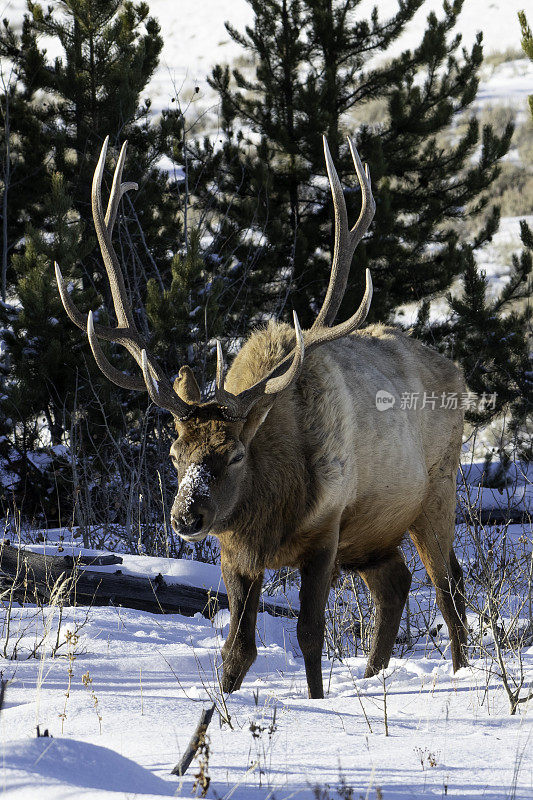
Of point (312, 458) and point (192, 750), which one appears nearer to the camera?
point (192, 750)

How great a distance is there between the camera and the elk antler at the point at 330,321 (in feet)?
14.5

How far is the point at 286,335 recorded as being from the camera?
514 centimetres

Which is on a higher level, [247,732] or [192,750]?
[192,750]

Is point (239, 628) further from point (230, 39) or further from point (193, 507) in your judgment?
point (230, 39)

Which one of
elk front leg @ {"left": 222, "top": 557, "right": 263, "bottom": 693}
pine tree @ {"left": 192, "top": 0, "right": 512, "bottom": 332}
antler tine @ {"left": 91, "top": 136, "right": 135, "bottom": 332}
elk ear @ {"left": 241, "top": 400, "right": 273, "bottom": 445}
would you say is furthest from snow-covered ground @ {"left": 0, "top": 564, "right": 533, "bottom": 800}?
pine tree @ {"left": 192, "top": 0, "right": 512, "bottom": 332}

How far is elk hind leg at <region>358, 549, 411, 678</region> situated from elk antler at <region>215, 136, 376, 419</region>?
163 cm

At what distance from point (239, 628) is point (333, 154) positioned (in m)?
9.39

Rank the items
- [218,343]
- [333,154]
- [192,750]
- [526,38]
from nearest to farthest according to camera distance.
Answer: [192,750], [218,343], [526,38], [333,154]

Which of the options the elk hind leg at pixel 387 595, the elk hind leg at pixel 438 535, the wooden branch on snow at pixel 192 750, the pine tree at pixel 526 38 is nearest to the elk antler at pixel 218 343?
the elk hind leg at pixel 438 535

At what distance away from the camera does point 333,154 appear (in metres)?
12.7

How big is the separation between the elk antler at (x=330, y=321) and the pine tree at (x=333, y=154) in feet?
23.6

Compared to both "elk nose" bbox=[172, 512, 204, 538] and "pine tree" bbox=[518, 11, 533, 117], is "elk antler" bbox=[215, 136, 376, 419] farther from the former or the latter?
"pine tree" bbox=[518, 11, 533, 117]

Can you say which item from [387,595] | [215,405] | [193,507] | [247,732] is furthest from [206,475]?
[387,595]

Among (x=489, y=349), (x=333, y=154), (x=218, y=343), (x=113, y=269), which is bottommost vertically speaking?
(x=218, y=343)
